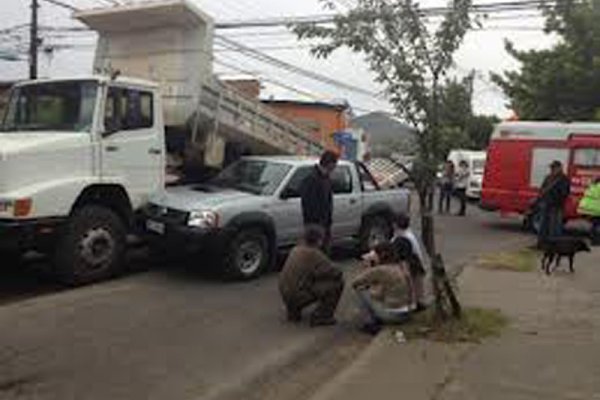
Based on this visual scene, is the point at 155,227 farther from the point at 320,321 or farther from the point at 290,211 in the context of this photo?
the point at 320,321

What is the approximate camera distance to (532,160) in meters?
21.3

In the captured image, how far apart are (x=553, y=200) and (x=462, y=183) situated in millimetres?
11581

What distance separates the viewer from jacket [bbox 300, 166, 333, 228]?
11094 mm

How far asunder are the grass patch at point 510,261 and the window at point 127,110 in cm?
549

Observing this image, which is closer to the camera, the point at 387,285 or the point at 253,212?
the point at 387,285

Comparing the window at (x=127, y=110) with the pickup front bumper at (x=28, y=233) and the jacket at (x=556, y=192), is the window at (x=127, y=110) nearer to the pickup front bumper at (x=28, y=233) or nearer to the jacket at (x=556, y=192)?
the pickup front bumper at (x=28, y=233)

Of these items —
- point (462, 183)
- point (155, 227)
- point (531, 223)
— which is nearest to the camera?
point (155, 227)

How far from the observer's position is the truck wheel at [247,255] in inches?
475

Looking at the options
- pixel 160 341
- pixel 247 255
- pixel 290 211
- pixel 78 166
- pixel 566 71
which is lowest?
pixel 160 341

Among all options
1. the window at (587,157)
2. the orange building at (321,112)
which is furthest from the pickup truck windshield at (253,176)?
the orange building at (321,112)

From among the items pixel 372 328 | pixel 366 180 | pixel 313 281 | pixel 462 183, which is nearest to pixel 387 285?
pixel 372 328

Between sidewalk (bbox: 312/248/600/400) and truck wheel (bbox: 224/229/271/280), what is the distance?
2.99 m

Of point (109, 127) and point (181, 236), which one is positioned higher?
point (109, 127)

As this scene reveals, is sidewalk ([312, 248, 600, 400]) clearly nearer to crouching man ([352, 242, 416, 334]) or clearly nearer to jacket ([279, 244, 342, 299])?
crouching man ([352, 242, 416, 334])
